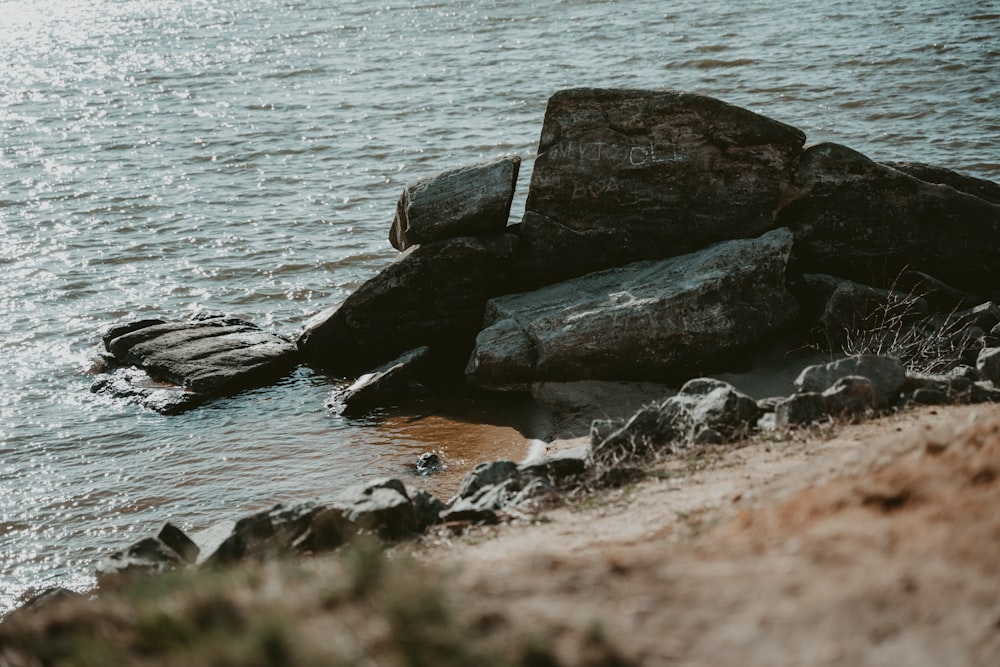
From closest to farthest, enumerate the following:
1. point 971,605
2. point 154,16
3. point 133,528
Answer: point 971,605 → point 133,528 → point 154,16

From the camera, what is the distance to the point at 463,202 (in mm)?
11789

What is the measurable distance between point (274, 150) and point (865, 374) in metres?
15.3

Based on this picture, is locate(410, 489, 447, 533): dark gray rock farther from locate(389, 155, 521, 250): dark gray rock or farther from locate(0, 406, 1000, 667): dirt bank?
locate(389, 155, 521, 250): dark gray rock

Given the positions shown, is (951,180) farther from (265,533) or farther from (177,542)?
(177,542)

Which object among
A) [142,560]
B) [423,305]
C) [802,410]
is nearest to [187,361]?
[423,305]

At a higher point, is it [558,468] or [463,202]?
[463,202]

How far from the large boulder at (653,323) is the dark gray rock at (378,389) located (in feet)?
2.48

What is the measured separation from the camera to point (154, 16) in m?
36.6

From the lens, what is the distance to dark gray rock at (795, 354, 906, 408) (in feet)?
25.9

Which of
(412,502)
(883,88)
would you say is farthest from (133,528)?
(883,88)

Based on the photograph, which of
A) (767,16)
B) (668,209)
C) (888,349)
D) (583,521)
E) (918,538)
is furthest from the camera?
(767,16)

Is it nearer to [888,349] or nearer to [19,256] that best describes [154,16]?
[19,256]

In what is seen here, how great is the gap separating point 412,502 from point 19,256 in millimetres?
12070

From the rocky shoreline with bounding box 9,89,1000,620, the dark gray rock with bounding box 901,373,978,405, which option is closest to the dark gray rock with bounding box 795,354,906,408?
the dark gray rock with bounding box 901,373,978,405
